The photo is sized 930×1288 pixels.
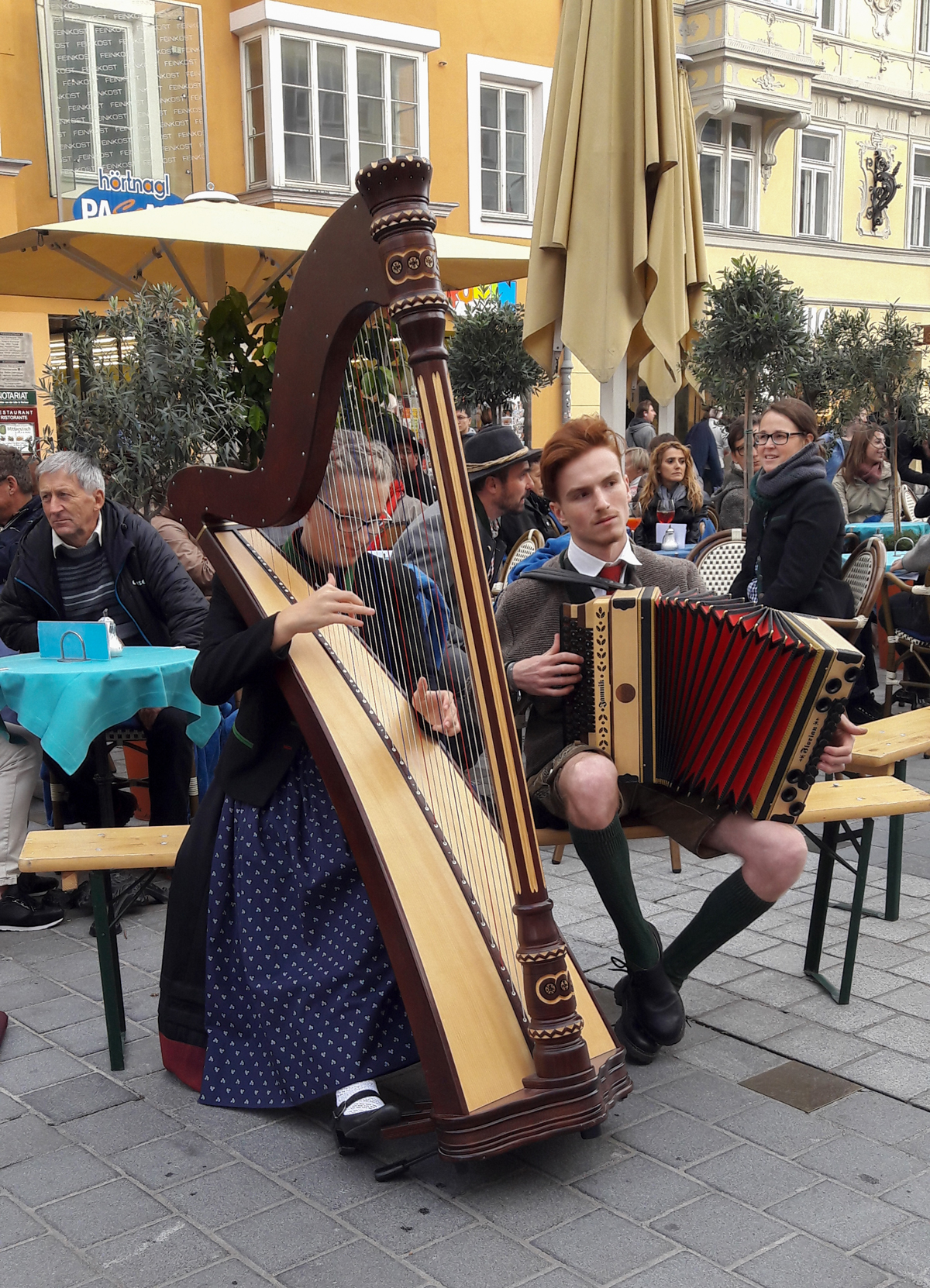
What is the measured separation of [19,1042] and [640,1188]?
5.73ft

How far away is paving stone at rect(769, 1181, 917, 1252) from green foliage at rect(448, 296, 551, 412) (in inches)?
331

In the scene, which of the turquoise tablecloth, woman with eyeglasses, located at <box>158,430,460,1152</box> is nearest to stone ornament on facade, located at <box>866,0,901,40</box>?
the turquoise tablecloth

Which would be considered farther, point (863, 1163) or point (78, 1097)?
point (78, 1097)

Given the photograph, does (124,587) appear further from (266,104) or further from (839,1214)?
(266,104)

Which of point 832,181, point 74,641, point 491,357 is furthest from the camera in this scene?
point 832,181

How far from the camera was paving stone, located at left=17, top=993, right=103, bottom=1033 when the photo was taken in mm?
3551

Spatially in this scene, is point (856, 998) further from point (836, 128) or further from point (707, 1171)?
point (836, 128)

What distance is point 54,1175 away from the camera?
274 cm

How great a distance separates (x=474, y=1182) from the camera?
266 centimetres

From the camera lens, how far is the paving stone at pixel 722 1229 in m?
2.41

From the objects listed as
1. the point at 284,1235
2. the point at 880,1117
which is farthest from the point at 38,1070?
the point at 880,1117

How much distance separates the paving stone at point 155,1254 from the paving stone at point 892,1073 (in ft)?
5.15

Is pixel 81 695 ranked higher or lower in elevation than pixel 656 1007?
higher

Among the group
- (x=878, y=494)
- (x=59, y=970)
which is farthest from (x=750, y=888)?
(x=878, y=494)
